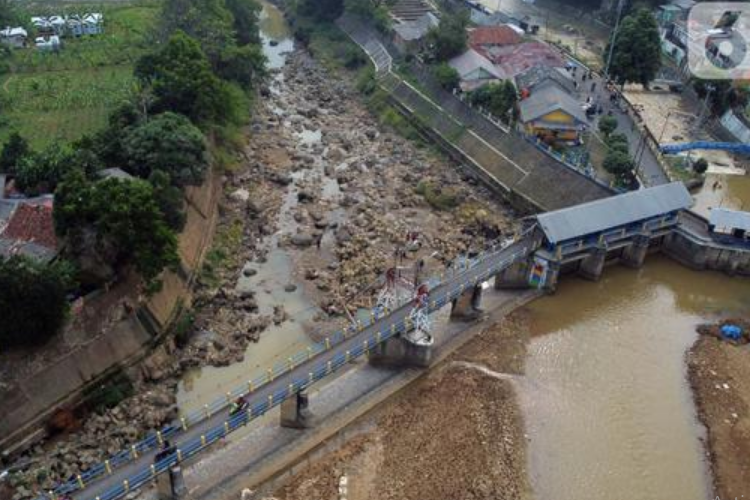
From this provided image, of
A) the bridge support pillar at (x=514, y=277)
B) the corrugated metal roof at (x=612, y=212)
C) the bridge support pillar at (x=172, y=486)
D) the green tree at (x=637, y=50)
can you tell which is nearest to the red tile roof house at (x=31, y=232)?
the bridge support pillar at (x=172, y=486)

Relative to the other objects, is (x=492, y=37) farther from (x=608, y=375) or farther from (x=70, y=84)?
(x=608, y=375)

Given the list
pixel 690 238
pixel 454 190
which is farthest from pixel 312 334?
pixel 690 238

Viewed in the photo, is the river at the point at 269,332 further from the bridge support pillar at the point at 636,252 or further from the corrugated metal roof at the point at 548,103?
the bridge support pillar at the point at 636,252

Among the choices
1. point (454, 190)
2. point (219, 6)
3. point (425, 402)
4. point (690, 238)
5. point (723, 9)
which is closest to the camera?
point (425, 402)

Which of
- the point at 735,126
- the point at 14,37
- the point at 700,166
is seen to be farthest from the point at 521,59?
the point at 14,37

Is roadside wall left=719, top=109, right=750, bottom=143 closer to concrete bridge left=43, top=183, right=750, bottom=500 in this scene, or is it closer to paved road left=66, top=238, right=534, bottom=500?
concrete bridge left=43, top=183, right=750, bottom=500

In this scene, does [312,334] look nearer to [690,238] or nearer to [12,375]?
[12,375]

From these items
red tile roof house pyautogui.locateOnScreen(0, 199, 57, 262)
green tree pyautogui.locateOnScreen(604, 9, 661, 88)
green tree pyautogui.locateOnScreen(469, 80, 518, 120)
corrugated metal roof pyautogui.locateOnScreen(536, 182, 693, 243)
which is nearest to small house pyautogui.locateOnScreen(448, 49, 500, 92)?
green tree pyautogui.locateOnScreen(469, 80, 518, 120)
